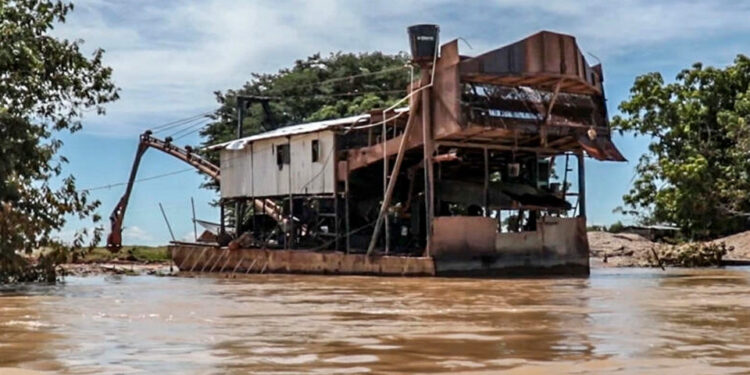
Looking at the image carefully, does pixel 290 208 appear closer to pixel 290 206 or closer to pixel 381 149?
pixel 290 206

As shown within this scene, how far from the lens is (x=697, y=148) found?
37.2 meters

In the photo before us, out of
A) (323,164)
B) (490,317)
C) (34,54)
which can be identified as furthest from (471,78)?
(490,317)

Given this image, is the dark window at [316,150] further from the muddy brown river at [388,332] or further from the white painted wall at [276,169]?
the muddy brown river at [388,332]

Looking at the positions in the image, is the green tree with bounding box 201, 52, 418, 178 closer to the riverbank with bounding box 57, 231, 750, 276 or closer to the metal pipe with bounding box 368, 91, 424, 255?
the riverbank with bounding box 57, 231, 750, 276

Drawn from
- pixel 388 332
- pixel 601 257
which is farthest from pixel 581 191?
pixel 388 332

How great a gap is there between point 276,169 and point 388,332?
22.1 meters

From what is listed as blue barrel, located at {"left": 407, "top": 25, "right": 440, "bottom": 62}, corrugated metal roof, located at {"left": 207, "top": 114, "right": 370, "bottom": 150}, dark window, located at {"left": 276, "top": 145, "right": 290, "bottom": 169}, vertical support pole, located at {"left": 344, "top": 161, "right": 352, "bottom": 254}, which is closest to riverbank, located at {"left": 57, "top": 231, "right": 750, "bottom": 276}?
corrugated metal roof, located at {"left": 207, "top": 114, "right": 370, "bottom": 150}

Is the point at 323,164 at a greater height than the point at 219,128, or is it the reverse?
the point at 219,128

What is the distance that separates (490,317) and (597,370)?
183 inches

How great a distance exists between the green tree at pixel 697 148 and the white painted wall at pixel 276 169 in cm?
1452

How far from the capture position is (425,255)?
24.3 metres

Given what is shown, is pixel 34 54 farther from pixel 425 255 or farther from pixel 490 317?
pixel 490 317

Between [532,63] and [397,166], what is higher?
[532,63]

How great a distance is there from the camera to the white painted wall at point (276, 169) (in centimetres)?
2841
